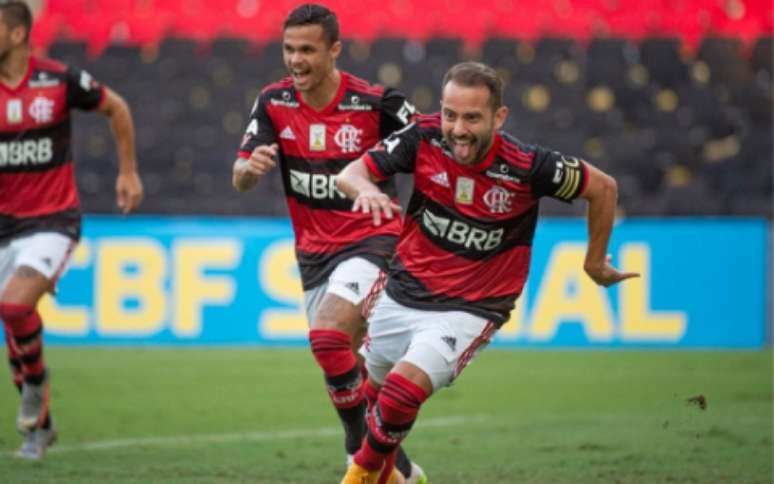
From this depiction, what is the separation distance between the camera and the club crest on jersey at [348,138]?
730cm

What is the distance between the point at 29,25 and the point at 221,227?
567 cm

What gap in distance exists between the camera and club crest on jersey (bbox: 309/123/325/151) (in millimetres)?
7305

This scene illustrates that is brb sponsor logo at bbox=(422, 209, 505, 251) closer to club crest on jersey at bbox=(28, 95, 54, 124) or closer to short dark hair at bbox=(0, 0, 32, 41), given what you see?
club crest on jersey at bbox=(28, 95, 54, 124)

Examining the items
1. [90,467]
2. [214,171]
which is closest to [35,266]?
[90,467]

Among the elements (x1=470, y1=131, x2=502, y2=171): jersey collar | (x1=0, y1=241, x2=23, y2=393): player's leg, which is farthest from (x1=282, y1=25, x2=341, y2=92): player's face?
(x1=0, y1=241, x2=23, y2=393): player's leg

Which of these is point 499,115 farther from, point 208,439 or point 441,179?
point 208,439

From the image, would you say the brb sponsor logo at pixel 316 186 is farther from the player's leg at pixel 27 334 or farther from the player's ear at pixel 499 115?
the player's leg at pixel 27 334

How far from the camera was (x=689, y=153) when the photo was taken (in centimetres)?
1619

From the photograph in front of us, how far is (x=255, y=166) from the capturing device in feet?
21.5

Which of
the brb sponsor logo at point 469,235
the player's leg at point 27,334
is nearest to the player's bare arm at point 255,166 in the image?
the brb sponsor logo at point 469,235

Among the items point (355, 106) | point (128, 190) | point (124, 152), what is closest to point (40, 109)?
point (124, 152)

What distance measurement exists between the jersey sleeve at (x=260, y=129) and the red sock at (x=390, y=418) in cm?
171

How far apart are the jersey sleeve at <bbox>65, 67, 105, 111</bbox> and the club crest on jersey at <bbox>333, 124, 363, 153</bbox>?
6.51ft

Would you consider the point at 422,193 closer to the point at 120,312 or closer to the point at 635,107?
the point at 120,312
